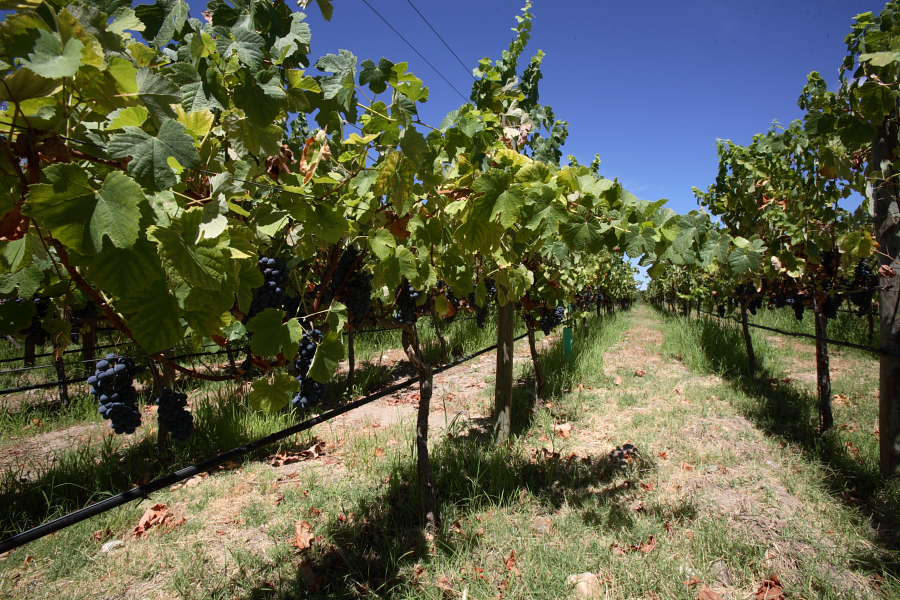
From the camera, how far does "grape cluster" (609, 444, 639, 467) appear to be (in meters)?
3.55

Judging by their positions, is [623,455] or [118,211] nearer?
[118,211]

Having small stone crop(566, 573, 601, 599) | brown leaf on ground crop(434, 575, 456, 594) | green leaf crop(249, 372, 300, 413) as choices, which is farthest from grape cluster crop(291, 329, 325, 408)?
small stone crop(566, 573, 601, 599)

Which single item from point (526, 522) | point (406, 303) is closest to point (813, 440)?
point (526, 522)

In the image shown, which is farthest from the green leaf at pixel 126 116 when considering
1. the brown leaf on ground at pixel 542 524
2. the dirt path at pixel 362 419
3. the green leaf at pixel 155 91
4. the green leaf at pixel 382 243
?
the dirt path at pixel 362 419

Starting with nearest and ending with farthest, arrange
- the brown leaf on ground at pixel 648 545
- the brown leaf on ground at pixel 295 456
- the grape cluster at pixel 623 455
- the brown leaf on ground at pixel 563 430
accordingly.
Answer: the brown leaf on ground at pixel 648 545 < the grape cluster at pixel 623 455 < the brown leaf on ground at pixel 295 456 < the brown leaf on ground at pixel 563 430

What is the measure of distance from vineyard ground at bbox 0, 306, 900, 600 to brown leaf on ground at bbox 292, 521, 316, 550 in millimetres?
11

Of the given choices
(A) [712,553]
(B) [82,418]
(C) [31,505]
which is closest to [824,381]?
(A) [712,553]

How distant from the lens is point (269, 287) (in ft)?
5.01

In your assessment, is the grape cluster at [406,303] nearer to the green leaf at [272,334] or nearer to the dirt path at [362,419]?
the green leaf at [272,334]

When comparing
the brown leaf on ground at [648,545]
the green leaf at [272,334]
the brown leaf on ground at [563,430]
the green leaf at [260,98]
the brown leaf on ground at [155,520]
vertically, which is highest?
the green leaf at [260,98]

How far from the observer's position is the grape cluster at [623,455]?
3.55m

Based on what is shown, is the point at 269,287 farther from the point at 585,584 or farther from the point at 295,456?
the point at 295,456

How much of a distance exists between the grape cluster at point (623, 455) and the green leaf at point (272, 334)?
314 centimetres

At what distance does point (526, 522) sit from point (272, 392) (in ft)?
6.44
